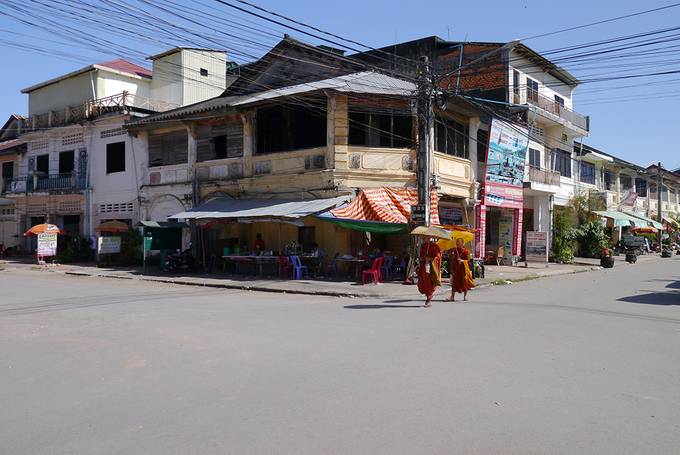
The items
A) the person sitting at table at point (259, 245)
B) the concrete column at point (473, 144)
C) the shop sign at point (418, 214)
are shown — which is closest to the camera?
the shop sign at point (418, 214)

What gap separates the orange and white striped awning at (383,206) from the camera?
1809cm

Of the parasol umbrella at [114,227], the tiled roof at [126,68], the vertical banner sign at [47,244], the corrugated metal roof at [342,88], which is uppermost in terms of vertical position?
the tiled roof at [126,68]

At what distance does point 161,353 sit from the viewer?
7.65 m

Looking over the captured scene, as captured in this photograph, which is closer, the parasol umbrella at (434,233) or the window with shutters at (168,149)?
the parasol umbrella at (434,233)

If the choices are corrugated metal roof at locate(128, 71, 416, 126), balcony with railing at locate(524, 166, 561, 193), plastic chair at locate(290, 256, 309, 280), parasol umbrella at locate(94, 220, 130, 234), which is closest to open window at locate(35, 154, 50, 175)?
parasol umbrella at locate(94, 220, 130, 234)

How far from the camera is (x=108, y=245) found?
2519 cm

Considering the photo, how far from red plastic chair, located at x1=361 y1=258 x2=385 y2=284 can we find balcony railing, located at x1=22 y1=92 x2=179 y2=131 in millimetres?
16389

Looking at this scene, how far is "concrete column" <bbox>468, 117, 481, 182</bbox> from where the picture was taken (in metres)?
23.6

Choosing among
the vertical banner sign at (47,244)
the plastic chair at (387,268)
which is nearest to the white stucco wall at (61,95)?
the vertical banner sign at (47,244)

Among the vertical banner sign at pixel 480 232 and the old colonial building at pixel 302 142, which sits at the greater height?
the old colonial building at pixel 302 142

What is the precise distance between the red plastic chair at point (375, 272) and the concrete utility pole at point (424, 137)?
1.90m

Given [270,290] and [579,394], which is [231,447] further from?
[270,290]

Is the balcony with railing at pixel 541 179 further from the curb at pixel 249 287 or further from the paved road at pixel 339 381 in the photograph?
the paved road at pixel 339 381

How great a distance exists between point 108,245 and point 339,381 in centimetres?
2172
